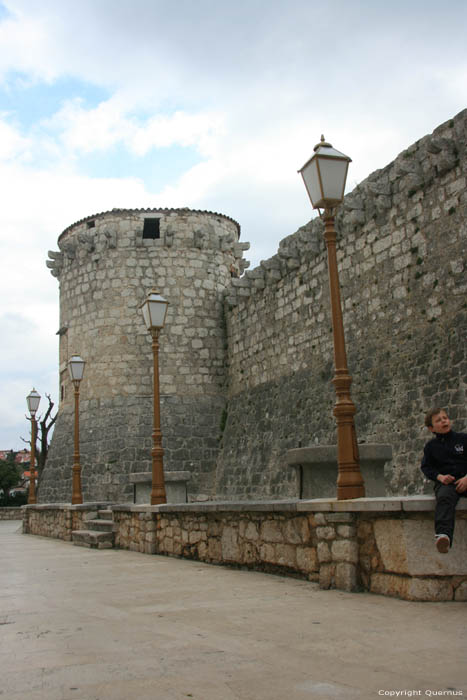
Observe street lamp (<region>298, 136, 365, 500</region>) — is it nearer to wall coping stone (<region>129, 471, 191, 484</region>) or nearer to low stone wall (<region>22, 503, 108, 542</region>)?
wall coping stone (<region>129, 471, 191, 484</region>)

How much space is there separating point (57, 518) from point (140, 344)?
15.7 feet

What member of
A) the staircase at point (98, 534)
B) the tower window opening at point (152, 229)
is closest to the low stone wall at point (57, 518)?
the staircase at point (98, 534)

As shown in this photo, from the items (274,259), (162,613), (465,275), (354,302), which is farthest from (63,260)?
(162,613)

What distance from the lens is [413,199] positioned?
1116 cm

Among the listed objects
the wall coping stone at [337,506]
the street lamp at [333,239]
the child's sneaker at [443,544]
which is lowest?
the child's sneaker at [443,544]

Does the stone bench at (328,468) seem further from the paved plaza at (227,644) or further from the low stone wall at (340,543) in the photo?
the paved plaza at (227,644)

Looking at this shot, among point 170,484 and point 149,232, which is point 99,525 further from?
point 149,232

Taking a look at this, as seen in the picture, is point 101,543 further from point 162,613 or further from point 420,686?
point 420,686

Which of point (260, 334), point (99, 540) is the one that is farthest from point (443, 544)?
point (260, 334)

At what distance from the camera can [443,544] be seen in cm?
437

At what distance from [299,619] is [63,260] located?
16839mm

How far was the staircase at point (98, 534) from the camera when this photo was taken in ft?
37.9

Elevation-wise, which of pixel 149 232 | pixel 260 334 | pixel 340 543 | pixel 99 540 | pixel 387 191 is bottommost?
pixel 99 540

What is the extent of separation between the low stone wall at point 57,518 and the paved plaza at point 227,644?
25.7 ft
